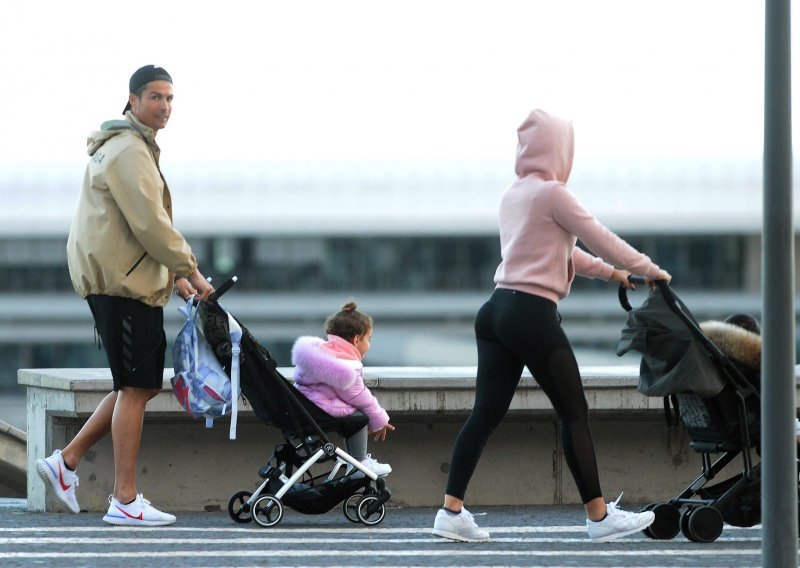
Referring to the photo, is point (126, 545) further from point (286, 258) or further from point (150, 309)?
point (286, 258)

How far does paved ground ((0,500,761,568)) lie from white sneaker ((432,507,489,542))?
5 centimetres

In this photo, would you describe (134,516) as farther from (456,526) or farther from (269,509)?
(456,526)

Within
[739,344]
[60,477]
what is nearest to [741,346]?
[739,344]

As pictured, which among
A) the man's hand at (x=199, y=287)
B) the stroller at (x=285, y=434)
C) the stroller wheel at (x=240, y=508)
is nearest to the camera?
the man's hand at (x=199, y=287)

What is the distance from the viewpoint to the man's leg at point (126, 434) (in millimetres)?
6449

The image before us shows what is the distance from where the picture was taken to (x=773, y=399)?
4.39 meters

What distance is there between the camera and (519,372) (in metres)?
6.00

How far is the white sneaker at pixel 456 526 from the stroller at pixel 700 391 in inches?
27.5

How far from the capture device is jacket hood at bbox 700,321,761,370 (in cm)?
593

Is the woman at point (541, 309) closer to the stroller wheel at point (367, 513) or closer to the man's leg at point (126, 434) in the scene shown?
the stroller wheel at point (367, 513)

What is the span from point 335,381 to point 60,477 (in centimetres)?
121

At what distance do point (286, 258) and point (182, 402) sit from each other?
42.0 metres

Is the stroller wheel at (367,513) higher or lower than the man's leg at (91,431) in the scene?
lower

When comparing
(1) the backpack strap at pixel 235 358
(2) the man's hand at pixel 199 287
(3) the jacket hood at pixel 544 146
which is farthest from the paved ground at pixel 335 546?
(3) the jacket hood at pixel 544 146
